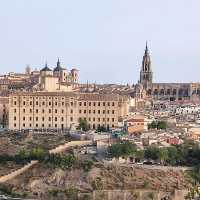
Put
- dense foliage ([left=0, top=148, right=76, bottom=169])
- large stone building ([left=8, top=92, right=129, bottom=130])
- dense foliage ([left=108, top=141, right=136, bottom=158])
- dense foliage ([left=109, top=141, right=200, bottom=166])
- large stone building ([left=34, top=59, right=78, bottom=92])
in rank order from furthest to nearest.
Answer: large stone building ([left=34, top=59, right=78, bottom=92])
large stone building ([left=8, top=92, right=129, bottom=130])
dense foliage ([left=109, top=141, right=200, bottom=166])
dense foliage ([left=108, top=141, right=136, bottom=158])
dense foliage ([left=0, top=148, right=76, bottom=169])

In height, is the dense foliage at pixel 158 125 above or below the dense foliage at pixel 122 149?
above

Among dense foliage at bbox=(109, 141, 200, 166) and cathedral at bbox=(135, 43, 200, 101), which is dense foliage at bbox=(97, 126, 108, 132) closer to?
dense foliage at bbox=(109, 141, 200, 166)

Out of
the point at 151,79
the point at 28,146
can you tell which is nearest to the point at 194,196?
the point at 28,146

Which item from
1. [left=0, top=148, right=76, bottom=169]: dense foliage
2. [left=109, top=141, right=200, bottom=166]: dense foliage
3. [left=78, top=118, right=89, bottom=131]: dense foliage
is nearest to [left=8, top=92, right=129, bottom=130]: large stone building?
[left=78, top=118, right=89, bottom=131]: dense foliage

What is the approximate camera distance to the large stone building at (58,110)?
7012cm

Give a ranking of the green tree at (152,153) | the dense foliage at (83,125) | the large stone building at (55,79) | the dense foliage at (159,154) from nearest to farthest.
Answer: the dense foliage at (159,154) → the green tree at (152,153) → the dense foliage at (83,125) → the large stone building at (55,79)

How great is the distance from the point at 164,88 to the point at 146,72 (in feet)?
11.0

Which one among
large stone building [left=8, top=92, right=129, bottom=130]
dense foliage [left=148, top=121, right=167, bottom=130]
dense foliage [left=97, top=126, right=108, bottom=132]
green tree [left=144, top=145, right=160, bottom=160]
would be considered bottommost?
green tree [left=144, top=145, right=160, bottom=160]

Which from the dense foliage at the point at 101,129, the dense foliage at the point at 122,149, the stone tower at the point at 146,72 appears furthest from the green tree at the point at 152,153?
the stone tower at the point at 146,72

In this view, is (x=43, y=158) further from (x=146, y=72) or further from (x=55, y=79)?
(x=146, y=72)

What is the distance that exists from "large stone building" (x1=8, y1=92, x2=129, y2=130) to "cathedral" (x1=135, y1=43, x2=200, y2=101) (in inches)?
1530

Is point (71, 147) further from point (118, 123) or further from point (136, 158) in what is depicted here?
point (118, 123)

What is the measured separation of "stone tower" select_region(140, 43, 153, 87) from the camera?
109 m

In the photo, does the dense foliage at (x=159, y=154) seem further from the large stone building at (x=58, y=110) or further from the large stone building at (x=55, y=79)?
the large stone building at (x=55, y=79)
